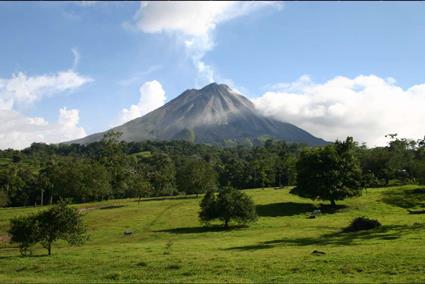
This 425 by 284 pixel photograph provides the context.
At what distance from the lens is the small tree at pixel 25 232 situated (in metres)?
48.8

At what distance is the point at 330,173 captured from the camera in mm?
90250

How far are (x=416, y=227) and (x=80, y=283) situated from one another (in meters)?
44.7

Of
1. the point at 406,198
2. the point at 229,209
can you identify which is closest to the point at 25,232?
the point at 229,209

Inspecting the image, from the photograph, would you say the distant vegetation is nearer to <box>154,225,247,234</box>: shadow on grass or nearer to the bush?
<box>154,225,247,234</box>: shadow on grass

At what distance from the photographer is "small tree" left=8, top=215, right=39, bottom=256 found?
4884 centimetres

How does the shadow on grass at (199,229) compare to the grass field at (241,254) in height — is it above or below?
below

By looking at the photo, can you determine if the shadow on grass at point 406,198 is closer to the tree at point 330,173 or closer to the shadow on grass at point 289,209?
the tree at point 330,173

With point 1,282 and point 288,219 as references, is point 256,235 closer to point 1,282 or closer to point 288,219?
point 288,219

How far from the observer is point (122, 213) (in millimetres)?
91375

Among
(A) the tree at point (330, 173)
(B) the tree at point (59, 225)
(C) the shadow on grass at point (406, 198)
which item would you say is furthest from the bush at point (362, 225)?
(B) the tree at point (59, 225)

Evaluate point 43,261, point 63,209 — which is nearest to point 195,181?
point 63,209

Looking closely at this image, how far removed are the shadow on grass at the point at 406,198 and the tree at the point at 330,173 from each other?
7.90m

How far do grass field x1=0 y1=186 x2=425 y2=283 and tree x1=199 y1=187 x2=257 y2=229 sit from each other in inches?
85.5

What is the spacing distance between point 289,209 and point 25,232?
54.2 meters
